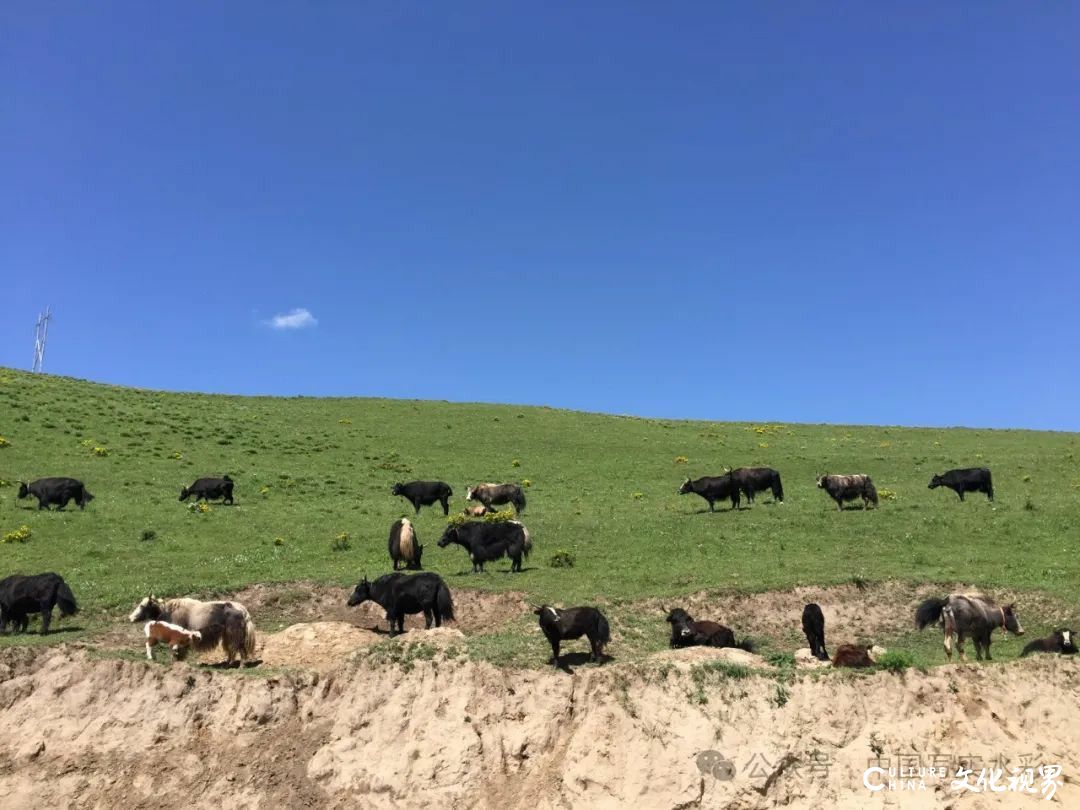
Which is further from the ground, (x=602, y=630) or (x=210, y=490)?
(x=210, y=490)

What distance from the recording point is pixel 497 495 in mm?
33750

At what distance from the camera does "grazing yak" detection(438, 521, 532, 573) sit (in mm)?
23000

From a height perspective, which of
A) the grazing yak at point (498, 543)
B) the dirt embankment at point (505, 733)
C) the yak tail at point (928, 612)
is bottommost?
the dirt embankment at point (505, 733)

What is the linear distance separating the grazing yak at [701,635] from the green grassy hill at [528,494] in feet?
8.32

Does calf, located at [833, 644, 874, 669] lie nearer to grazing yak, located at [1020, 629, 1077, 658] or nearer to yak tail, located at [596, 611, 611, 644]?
grazing yak, located at [1020, 629, 1077, 658]

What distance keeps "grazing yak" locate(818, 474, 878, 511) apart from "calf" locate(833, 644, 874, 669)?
1646 centimetres

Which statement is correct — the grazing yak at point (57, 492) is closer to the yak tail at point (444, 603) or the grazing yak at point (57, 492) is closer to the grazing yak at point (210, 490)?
the grazing yak at point (210, 490)

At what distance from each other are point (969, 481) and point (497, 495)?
20.8 meters

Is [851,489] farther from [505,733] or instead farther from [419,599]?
[505,733]

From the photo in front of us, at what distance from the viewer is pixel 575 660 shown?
583 inches

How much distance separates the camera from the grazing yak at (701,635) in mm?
16141

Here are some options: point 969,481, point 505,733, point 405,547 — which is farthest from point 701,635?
point 969,481

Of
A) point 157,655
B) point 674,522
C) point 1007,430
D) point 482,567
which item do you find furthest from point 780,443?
point 157,655

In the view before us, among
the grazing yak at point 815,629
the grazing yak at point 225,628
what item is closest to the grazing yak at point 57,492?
the grazing yak at point 225,628
